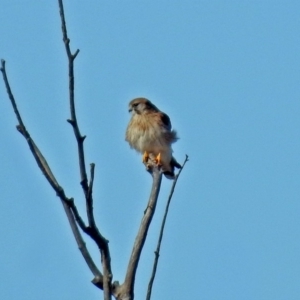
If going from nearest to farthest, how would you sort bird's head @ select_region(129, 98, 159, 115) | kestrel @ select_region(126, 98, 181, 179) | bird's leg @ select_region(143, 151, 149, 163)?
1. bird's leg @ select_region(143, 151, 149, 163)
2. kestrel @ select_region(126, 98, 181, 179)
3. bird's head @ select_region(129, 98, 159, 115)

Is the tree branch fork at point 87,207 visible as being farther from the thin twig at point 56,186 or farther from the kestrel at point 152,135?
the kestrel at point 152,135

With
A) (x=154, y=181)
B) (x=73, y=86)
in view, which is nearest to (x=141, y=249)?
(x=73, y=86)

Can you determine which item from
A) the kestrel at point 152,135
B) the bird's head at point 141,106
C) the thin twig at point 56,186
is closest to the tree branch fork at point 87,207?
the thin twig at point 56,186

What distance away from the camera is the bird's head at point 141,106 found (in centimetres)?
924

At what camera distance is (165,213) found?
3.29 m

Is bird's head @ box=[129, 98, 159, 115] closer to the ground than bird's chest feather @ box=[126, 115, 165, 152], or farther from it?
farther from it

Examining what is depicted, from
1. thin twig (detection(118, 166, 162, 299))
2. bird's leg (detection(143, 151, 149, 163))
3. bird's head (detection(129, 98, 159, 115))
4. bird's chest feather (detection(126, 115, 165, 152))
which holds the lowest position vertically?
thin twig (detection(118, 166, 162, 299))

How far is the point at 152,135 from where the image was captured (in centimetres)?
866

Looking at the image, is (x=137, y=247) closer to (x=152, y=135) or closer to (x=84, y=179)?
(x=84, y=179)

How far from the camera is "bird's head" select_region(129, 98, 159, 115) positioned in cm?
924

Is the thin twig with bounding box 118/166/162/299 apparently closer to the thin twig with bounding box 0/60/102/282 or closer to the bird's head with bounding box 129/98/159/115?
the thin twig with bounding box 0/60/102/282

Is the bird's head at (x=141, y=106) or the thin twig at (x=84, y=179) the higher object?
the bird's head at (x=141, y=106)

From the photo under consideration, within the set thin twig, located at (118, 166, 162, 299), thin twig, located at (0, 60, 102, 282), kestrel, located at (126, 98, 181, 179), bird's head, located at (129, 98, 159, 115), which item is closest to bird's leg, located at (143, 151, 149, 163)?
kestrel, located at (126, 98, 181, 179)

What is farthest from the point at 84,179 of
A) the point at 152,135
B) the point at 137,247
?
the point at 152,135
